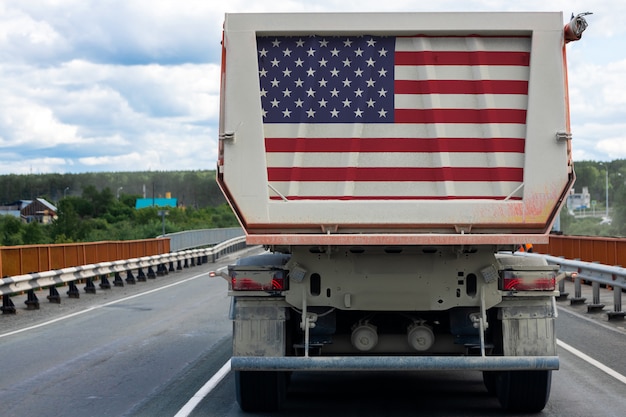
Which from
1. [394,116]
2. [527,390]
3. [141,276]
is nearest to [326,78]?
[394,116]

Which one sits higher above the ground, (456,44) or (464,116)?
(456,44)

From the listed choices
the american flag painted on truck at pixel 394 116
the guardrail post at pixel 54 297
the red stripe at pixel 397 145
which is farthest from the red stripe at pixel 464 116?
the guardrail post at pixel 54 297

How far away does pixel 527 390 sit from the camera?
8.73 meters

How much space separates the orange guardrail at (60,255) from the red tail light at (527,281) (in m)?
16.1

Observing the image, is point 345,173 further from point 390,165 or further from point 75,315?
point 75,315

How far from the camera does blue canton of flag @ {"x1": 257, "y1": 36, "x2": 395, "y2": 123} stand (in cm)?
834

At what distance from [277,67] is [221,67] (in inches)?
19.1

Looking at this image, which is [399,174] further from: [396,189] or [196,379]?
[196,379]

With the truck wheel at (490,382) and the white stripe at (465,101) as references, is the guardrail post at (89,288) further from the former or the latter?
the white stripe at (465,101)

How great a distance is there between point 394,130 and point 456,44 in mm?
933

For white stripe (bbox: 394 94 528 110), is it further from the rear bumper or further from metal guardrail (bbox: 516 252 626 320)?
metal guardrail (bbox: 516 252 626 320)

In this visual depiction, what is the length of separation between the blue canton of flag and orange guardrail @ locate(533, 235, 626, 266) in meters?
16.1

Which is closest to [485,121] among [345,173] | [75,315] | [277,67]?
[345,173]

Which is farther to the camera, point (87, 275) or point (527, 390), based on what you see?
point (87, 275)
